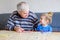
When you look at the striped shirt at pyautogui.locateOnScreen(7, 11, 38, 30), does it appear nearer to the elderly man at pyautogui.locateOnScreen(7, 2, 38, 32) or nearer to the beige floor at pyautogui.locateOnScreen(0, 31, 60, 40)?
the elderly man at pyautogui.locateOnScreen(7, 2, 38, 32)

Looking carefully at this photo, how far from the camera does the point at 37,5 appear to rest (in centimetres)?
269

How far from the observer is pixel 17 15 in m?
2.25

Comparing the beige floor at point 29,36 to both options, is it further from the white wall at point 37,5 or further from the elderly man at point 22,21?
the white wall at point 37,5

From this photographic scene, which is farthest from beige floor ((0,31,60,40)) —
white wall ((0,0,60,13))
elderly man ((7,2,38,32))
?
white wall ((0,0,60,13))

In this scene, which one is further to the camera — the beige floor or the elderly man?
the elderly man

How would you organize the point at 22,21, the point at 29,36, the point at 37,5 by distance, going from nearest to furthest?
the point at 29,36, the point at 22,21, the point at 37,5

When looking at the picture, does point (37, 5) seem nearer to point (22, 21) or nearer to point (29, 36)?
point (22, 21)

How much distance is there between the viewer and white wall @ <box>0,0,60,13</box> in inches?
104

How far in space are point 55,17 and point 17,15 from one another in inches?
26.2

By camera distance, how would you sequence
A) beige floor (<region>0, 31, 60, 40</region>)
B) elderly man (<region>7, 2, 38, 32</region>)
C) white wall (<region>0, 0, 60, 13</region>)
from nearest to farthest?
beige floor (<region>0, 31, 60, 40</region>), elderly man (<region>7, 2, 38, 32</region>), white wall (<region>0, 0, 60, 13</region>)

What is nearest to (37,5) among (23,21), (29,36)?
(23,21)

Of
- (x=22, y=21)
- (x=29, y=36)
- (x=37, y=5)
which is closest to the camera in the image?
(x=29, y=36)

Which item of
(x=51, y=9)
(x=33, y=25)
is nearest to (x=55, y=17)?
(x=51, y=9)

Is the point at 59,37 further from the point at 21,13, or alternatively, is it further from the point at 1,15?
the point at 1,15
